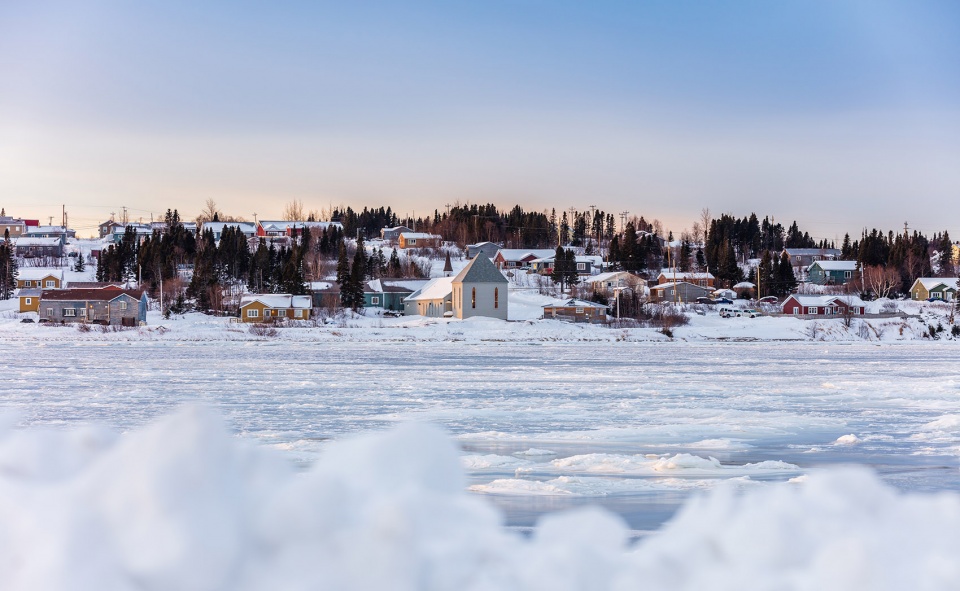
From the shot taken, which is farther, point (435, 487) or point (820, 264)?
point (820, 264)

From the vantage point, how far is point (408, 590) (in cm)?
286

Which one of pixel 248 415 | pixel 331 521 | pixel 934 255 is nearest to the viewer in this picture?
Result: pixel 331 521

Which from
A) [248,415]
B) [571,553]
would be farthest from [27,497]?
[248,415]

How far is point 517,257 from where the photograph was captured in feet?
361

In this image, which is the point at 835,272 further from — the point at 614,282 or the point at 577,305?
the point at 577,305

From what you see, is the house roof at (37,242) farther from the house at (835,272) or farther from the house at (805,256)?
the house at (805,256)

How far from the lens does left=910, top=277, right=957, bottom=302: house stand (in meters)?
79.3

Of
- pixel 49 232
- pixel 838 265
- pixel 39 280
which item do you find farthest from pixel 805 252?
pixel 49 232

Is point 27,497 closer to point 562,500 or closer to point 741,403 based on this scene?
point 562,500

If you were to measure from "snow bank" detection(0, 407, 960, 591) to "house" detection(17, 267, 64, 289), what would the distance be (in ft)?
273

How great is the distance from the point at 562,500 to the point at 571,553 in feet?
10.1

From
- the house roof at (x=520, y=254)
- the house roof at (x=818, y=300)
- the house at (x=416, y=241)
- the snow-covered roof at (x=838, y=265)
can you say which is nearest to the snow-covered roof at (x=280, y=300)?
the house roof at (x=818, y=300)

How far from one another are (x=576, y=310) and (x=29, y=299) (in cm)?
4432

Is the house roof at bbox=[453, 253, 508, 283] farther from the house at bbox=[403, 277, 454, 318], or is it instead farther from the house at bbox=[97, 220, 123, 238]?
the house at bbox=[97, 220, 123, 238]
